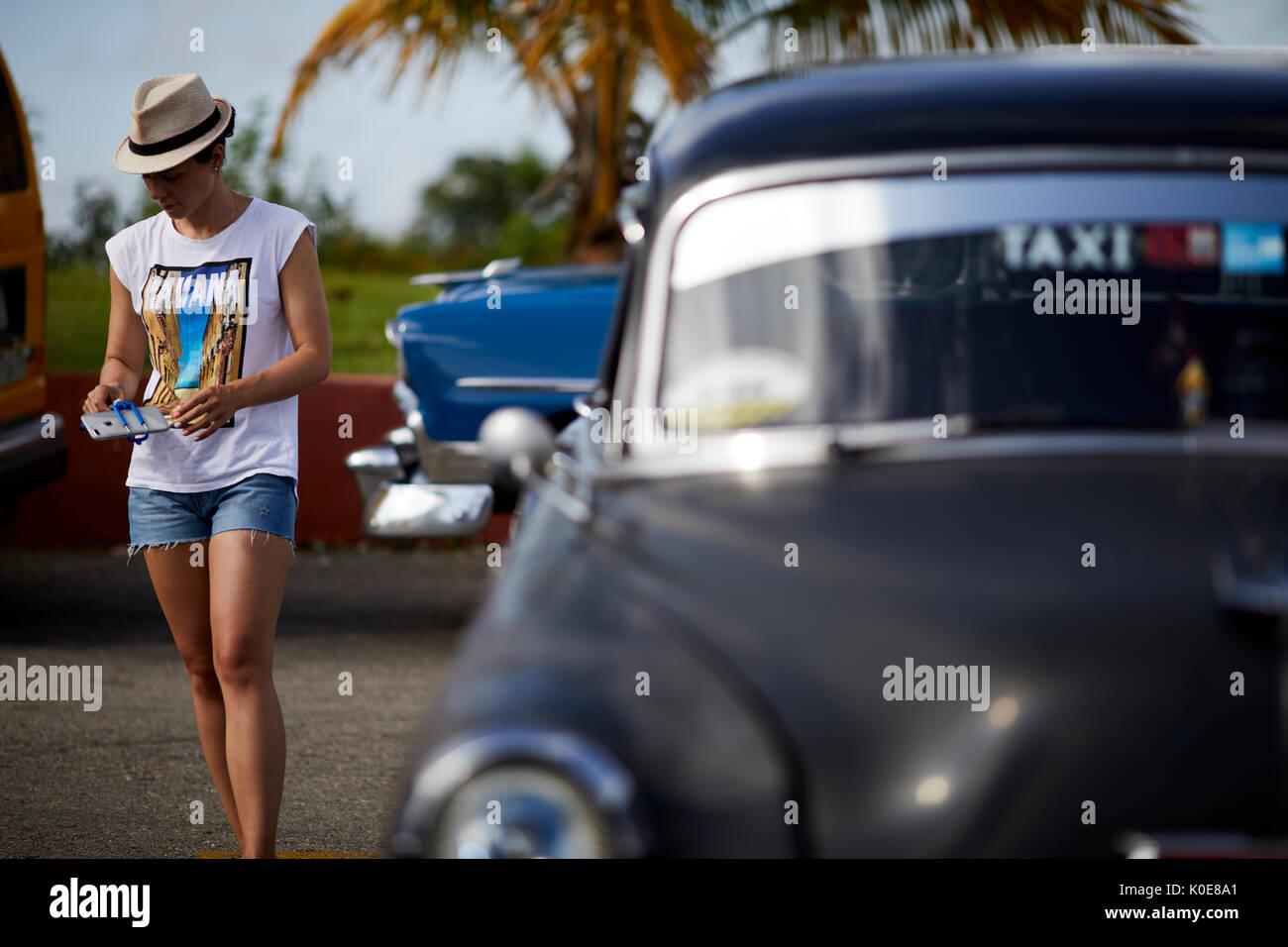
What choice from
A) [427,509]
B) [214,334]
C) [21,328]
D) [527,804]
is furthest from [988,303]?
[21,328]

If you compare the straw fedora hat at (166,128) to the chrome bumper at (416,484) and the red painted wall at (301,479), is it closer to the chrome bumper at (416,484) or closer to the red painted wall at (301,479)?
the chrome bumper at (416,484)

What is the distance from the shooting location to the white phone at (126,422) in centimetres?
315

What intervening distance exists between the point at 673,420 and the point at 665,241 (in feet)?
1.19

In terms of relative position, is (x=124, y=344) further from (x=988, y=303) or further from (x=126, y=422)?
(x=988, y=303)

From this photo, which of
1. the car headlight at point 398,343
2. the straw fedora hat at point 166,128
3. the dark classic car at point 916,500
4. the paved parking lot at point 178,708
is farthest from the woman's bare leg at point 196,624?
the car headlight at point 398,343

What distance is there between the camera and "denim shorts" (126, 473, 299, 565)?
126 inches

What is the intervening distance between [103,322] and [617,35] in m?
4.37

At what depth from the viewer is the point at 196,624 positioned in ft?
10.9

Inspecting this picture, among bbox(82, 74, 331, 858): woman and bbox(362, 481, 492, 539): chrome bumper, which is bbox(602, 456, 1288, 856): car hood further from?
bbox(362, 481, 492, 539): chrome bumper

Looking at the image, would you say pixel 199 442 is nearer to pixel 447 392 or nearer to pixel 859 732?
pixel 859 732

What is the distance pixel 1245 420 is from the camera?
2.29m

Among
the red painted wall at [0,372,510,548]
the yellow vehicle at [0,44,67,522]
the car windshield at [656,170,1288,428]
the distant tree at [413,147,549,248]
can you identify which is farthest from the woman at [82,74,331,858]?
the distant tree at [413,147,549,248]

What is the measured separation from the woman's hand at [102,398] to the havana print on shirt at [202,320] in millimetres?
83

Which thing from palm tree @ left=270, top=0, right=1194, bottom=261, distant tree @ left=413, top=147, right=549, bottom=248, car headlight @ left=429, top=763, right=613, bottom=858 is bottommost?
car headlight @ left=429, top=763, right=613, bottom=858
